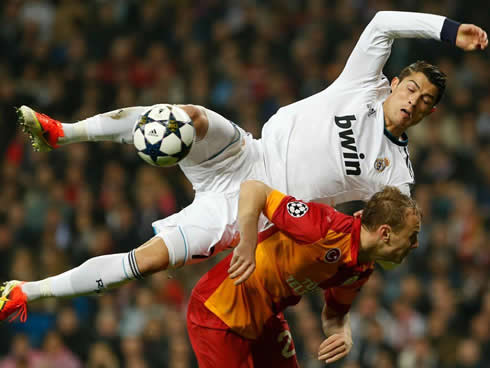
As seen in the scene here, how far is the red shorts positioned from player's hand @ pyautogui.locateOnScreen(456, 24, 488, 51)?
5.63 ft

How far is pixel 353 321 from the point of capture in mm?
8023

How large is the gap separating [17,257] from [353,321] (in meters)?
3.32

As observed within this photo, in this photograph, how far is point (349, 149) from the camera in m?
4.54

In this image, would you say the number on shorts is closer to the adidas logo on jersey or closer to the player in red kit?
the player in red kit

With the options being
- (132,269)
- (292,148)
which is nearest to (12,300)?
(132,269)

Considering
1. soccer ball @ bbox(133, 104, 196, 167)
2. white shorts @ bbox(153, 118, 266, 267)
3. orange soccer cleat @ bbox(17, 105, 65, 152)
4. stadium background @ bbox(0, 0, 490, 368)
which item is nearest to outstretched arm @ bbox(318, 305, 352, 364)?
white shorts @ bbox(153, 118, 266, 267)

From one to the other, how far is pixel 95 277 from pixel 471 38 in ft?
7.30

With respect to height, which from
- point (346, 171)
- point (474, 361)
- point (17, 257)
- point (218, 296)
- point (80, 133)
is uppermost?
point (80, 133)

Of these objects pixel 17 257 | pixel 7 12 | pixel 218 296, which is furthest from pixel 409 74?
pixel 7 12

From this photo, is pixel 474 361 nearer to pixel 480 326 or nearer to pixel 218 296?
pixel 480 326

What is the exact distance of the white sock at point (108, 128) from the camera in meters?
4.35

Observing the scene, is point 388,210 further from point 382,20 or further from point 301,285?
point 382,20

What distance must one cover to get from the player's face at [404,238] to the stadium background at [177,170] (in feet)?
11.7

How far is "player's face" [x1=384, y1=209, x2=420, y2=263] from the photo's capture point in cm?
402
